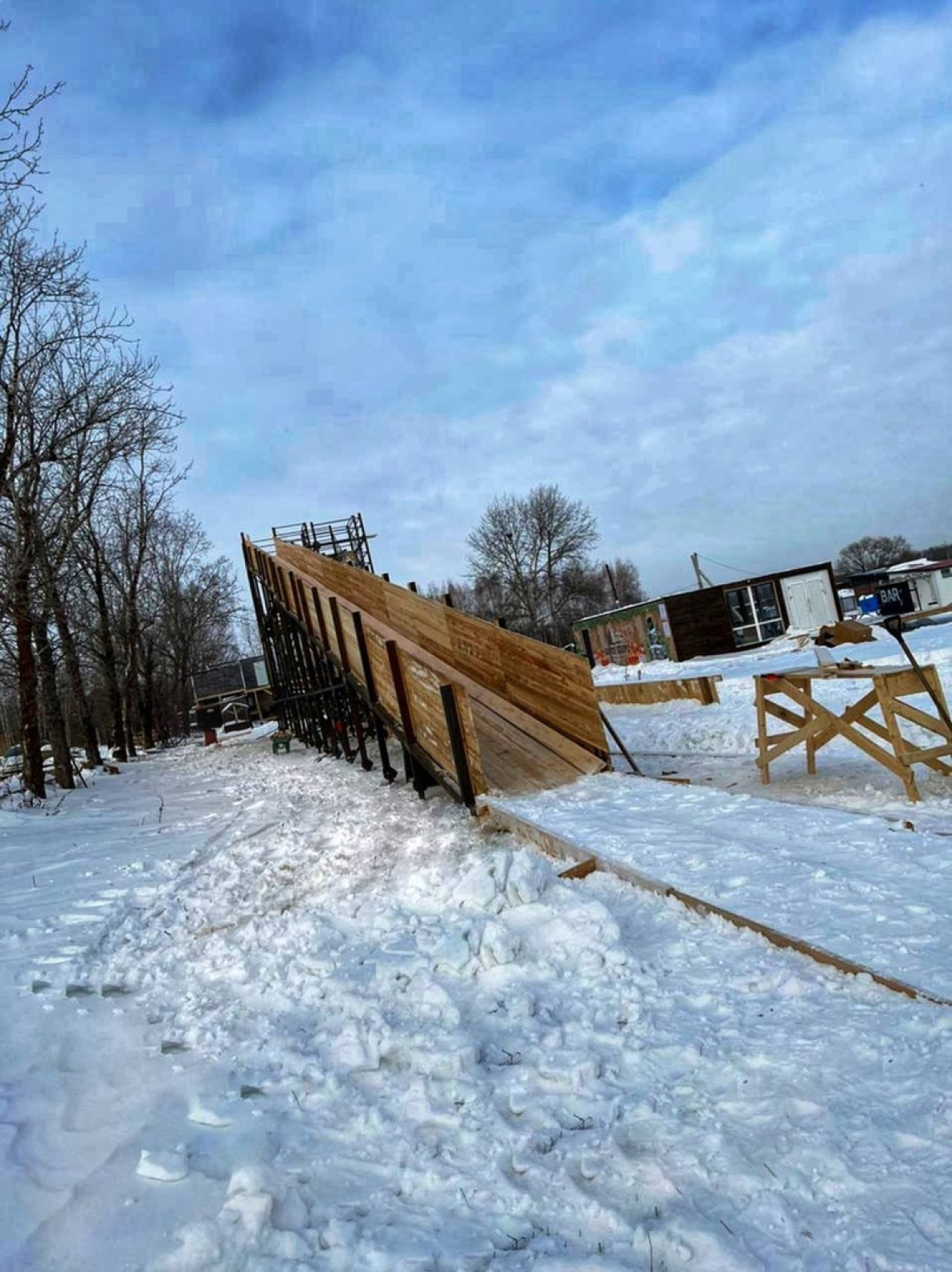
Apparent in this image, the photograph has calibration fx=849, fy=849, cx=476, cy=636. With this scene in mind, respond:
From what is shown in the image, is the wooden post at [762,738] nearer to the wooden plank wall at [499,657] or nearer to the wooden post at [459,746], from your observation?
the wooden plank wall at [499,657]

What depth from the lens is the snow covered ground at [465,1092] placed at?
2.24m

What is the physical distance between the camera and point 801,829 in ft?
17.0

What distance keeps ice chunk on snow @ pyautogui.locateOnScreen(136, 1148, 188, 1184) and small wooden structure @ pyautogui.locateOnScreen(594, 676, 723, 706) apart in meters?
10.3

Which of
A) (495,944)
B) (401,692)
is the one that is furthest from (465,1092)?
(401,692)

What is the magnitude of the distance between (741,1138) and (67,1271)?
6.23 ft

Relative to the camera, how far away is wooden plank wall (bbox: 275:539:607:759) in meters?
8.48

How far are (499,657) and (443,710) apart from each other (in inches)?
114

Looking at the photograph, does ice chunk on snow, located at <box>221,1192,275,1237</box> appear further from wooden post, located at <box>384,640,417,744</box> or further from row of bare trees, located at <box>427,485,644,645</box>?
row of bare trees, located at <box>427,485,644,645</box>

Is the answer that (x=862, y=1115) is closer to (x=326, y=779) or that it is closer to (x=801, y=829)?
(x=801, y=829)

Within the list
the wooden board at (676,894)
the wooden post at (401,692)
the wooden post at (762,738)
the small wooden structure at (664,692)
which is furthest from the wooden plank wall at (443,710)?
the small wooden structure at (664,692)

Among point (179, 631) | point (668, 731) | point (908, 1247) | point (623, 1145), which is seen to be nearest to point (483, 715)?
point (668, 731)

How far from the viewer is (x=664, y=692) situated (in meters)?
14.8

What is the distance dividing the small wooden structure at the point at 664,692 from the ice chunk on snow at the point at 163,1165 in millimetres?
10276

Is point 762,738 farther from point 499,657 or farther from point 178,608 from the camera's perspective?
point 178,608
